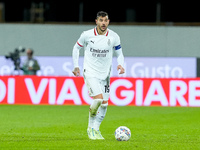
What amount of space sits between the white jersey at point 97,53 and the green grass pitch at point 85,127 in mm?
1198

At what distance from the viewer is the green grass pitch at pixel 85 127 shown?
351 inches

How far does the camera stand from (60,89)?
1950cm

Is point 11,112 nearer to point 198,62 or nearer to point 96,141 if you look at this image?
point 96,141

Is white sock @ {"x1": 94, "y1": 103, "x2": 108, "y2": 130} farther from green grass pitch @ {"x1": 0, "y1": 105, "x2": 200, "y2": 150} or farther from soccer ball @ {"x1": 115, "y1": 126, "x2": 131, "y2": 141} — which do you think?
soccer ball @ {"x1": 115, "y1": 126, "x2": 131, "y2": 141}

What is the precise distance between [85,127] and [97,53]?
115 inches

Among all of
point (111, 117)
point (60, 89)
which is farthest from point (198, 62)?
point (111, 117)

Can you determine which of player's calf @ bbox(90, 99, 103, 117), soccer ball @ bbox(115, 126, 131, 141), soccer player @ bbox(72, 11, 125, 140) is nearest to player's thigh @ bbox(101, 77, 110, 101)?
soccer player @ bbox(72, 11, 125, 140)

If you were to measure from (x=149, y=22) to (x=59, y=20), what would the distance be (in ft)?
13.7

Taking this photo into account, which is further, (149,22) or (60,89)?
(149,22)

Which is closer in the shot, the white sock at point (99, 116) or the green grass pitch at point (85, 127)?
the green grass pitch at point (85, 127)

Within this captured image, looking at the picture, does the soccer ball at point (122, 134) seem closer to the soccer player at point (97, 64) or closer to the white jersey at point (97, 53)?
the soccer player at point (97, 64)

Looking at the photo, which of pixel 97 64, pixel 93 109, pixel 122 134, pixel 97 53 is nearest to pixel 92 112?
pixel 93 109

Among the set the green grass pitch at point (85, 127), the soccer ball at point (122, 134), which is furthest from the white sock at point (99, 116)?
the soccer ball at point (122, 134)

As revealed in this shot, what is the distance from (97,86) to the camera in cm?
970
